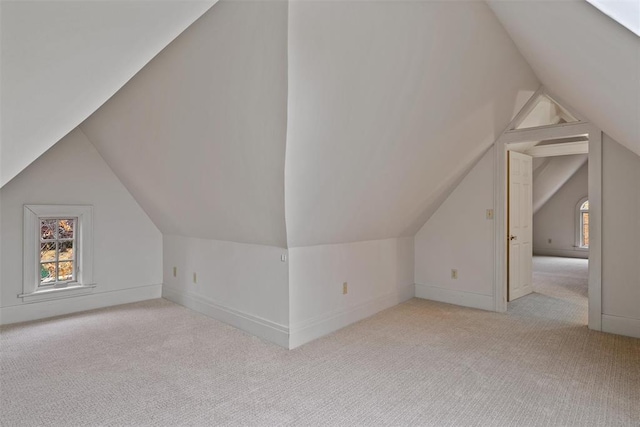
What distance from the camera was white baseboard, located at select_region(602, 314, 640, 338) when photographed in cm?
346

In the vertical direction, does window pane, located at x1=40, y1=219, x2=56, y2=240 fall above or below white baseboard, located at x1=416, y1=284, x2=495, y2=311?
above

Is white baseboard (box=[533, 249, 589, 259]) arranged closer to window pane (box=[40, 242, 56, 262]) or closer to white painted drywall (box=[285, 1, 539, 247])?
white painted drywall (box=[285, 1, 539, 247])

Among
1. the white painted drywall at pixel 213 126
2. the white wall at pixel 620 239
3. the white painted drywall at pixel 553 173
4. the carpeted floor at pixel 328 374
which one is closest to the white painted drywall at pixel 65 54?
the white painted drywall at pixel 213 126

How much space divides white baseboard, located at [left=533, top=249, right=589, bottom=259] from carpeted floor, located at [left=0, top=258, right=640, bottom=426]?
6086 mm

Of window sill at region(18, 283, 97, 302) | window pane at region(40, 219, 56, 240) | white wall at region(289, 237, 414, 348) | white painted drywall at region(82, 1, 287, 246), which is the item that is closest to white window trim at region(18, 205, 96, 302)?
window sill at region(18, 283, 97, 302)

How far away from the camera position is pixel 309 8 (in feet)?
6.03

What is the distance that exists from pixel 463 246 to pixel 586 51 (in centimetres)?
294

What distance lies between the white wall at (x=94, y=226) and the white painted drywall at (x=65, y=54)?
2.84 metres

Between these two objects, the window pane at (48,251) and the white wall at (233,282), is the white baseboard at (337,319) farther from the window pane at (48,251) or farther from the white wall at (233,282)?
the window pane at (48,251)

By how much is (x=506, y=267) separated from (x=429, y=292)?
1001 mm

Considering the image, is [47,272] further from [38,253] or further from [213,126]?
[213,126]

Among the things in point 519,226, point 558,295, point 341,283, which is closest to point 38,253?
point 341,283

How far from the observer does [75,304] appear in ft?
14.2

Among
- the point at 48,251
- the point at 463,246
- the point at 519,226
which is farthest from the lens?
the point at 519,226
